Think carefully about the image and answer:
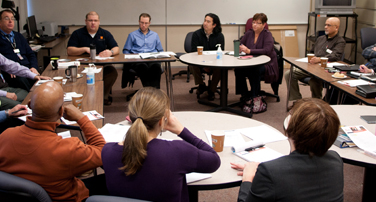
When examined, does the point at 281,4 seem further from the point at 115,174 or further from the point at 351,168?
the point at 115,174

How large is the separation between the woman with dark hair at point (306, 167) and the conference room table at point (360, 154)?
0.55m

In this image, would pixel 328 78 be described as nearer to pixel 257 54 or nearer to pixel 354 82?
pixel 354 82

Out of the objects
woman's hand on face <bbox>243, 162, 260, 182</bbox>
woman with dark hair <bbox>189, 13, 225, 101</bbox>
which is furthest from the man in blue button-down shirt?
woman's hand on face <bbox>243, 162, 260, 182</bbox>

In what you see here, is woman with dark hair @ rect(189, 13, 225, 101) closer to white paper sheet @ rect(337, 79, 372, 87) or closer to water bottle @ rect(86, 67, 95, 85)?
white paper sheet @ rect(337, 79, 372, 87)

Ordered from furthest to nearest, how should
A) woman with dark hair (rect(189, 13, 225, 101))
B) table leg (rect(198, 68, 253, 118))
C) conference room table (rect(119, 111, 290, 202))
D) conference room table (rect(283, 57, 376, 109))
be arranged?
woman with dark hair (rect(189, 13, 225, 101)), table leg (rect(198, 68, 253, 118)), conference room table (rect(283, 57, 376, 109)), conference room table (rect(119, 111, 290, 202))

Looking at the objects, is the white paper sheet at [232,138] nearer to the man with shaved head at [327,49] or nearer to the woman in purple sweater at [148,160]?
the woman in purple sweater at [148,160]

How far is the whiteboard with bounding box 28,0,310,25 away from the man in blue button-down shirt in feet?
6.30

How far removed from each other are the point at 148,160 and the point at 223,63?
2870 millimetres

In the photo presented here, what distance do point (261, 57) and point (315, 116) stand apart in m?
3.28

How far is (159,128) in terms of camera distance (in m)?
1.40

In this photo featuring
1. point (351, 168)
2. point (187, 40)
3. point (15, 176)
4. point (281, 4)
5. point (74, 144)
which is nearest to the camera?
point (15, 176)

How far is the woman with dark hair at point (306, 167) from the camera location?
1188 mm

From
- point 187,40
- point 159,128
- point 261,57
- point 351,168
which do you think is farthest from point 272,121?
point 159,128

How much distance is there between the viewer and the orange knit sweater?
4.59 ft
